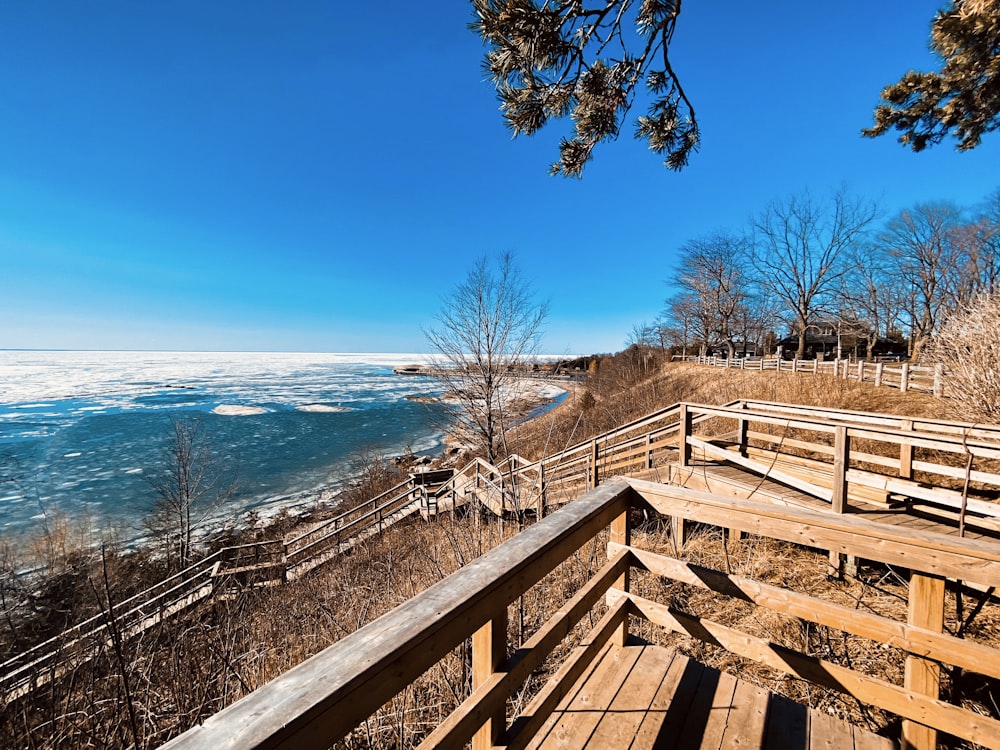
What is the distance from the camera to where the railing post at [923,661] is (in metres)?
1.59

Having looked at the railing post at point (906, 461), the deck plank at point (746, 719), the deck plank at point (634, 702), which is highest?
the railing post at point (906, 461)

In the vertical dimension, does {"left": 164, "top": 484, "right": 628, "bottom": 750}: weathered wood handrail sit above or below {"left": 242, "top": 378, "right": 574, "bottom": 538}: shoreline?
above

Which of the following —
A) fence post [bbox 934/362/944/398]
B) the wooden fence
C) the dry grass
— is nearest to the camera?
the dry grass

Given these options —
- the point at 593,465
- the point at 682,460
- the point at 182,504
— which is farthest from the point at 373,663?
the point at 182,504

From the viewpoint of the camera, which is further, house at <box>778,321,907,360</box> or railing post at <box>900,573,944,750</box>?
house at <box>778,321,907,360</box>

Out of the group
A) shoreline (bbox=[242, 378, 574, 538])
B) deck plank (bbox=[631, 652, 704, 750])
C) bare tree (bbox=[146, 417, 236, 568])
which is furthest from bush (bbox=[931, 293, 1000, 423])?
bare tree (bbox=[146, 417, 236, 568])

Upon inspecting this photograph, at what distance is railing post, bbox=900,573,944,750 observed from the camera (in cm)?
159

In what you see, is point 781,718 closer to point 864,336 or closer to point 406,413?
point 406,413

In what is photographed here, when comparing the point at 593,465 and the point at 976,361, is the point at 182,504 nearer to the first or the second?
the point at 593,465

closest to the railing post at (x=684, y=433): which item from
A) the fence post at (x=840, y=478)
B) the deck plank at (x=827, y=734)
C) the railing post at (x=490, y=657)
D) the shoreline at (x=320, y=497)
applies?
the fence post at (x=840, y=478)

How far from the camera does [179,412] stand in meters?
40.4

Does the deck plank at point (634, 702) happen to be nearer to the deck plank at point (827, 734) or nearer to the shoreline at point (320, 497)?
the deck plank at point (827, 734)

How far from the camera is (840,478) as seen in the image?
4441mm

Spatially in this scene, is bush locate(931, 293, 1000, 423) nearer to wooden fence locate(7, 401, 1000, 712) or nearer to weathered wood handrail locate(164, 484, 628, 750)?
wooden fence locate(7, 401, 1000, 712)
